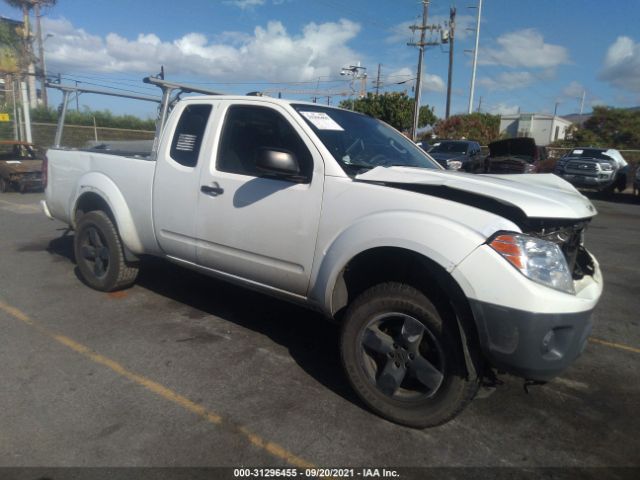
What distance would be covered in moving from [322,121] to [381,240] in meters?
1.21

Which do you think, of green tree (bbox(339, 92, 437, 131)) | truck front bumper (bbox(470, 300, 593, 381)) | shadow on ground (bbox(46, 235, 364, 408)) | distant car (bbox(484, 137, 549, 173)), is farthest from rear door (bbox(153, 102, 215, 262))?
green tree (bbox(339, 92, 437, 131))

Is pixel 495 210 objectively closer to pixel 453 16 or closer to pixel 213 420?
pixel 213 420

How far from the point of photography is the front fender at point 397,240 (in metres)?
2.51

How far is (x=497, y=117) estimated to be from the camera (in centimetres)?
4362

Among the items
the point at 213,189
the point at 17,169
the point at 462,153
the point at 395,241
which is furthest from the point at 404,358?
the point at 462,153

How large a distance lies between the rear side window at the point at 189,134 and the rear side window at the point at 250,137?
28 centimetres

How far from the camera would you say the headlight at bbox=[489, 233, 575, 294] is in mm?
2412

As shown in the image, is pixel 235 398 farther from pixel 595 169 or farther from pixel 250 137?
pixel 595 169

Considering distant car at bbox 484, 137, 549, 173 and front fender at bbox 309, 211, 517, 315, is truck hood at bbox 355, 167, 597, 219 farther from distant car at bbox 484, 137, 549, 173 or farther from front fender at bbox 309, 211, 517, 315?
distant car at bbox 484, 137, 549, 173

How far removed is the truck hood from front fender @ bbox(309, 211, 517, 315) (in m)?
0.16

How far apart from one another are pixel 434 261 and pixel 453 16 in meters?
38.6

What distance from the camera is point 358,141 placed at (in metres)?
3.63

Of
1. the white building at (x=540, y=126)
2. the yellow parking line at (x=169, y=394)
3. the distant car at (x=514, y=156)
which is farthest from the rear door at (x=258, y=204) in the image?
the white building at (x=540, y=126)

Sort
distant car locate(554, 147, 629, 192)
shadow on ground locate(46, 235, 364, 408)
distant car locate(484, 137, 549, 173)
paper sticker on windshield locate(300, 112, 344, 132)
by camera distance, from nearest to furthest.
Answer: paper sticker on windshield locate(300, 112, 344, 132) → shadow on ground locate(46, 235, 364, 408) → distant car locate(484, 137, 549, 173) → distant car locate(554, 147, 629, 192)
